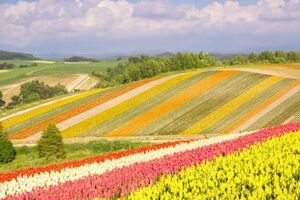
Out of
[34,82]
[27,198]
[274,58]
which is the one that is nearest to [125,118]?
[27,198]

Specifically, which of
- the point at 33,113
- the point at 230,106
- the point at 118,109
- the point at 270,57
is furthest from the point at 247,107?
the point at 270,57

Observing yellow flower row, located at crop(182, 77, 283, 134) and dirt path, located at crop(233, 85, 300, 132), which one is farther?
yellow flower row, located at crop(182, 77, 283, 134)

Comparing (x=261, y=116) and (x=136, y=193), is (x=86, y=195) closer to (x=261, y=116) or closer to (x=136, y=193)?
(x=136, y=193)

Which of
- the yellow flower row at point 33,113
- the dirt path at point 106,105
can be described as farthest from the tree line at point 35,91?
the dirt path at point 106,105

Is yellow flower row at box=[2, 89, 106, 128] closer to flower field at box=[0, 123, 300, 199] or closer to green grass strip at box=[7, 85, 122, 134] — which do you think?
green grass strip at box=[7, 85, 122, 134]

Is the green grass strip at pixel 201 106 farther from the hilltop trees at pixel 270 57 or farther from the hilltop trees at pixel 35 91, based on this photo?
the hilltop trees at pixel 35 91

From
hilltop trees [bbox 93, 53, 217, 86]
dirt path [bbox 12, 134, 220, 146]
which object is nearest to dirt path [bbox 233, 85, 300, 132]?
dirt path [bbox 12, 134, 220, 146]

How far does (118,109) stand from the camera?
6006 centimetres

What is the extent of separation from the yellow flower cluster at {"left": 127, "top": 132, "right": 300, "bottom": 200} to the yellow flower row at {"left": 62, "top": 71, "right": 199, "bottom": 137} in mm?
40133

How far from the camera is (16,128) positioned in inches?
2227

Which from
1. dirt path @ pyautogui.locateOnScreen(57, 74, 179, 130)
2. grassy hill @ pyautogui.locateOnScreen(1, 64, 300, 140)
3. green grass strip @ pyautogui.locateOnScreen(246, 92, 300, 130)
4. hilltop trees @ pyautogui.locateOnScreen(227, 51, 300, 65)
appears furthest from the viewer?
hilltop trees @ pyautogui.locateOnScreen(227, 51, 300, 65)

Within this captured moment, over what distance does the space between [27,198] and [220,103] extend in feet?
159

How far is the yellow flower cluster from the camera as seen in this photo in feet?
28.0

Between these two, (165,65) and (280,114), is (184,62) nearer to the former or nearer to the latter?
(165,65)
